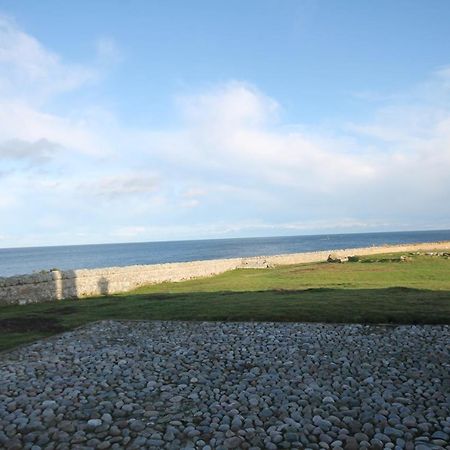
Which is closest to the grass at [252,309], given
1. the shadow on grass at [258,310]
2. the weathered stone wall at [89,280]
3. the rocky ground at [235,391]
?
the shadow on grass at [258,310]

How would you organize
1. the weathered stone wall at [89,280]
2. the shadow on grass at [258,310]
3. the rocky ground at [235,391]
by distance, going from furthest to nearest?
the weathered stone wall at [89,280]
the shadow on grass at [258,310]
the rocky ground at [235,391]

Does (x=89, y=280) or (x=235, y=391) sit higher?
(x=89, y=280)

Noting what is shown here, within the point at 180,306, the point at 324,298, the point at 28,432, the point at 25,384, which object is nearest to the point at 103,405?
the point at 28,432

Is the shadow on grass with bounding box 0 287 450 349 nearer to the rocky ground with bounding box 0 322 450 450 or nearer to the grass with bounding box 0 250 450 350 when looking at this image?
the grass with bounding box 0 250 450 350

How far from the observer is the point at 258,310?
17.5m

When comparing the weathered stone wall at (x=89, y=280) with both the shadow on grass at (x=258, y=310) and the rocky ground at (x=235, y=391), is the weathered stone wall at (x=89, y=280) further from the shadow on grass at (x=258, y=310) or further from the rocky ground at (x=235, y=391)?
the rocky ground at (x=235, y=391)

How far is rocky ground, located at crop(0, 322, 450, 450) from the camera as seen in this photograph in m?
7.25

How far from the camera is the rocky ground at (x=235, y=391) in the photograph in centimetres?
725

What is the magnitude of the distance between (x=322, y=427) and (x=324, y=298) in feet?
41.9

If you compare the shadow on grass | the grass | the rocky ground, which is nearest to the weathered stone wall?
the grass

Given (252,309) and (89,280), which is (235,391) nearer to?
(252,309)

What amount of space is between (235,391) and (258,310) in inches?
334

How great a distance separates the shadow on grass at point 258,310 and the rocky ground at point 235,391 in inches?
61.9

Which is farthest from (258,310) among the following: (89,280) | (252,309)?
(89,280)
